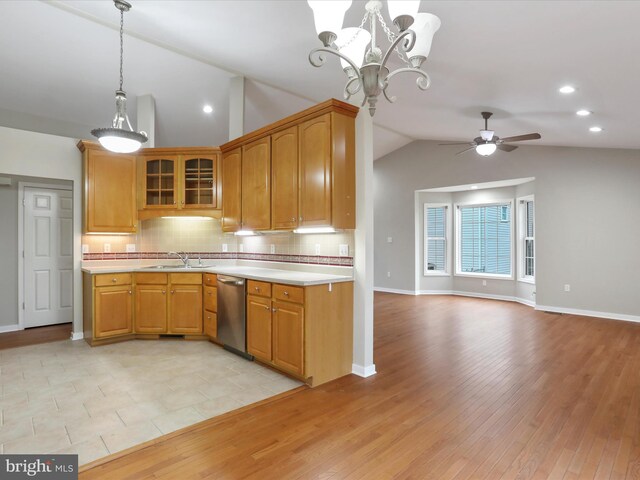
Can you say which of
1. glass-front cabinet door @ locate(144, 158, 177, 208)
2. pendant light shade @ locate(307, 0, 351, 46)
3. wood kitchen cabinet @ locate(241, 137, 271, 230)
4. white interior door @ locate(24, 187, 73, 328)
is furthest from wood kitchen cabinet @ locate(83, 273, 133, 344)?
pendant light shade @ locate(307, 0, 351, 46)

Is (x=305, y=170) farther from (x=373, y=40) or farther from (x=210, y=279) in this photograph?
(x=210, y=279)

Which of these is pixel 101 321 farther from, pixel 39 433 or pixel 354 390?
pixel 354 390

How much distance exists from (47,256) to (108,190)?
5.64 feet

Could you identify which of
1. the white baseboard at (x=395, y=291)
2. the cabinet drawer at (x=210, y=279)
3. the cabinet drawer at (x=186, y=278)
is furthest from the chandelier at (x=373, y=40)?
the white baseboard at (x=395, y=291)

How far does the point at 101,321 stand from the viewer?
424 centimetres

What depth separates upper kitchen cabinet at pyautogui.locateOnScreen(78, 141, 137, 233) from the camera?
443 cm

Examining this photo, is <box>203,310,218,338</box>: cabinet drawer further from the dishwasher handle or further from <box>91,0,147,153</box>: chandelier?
<box>91,0,147,153</box>: chandelier

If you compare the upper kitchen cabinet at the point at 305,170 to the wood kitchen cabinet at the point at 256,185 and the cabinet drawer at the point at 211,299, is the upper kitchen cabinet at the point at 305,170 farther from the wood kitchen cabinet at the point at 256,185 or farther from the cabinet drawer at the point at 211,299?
the cabinet drawer at the point at 211,299

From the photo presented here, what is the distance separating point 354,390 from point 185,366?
1.72 m

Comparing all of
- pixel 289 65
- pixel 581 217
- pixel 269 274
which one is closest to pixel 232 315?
pixel 269 274

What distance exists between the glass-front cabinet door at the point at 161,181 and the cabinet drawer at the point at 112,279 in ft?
3.19

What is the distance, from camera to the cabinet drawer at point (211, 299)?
13.9 ft

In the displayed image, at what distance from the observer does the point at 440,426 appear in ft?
8.05

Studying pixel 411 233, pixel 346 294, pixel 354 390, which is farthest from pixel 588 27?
pixel 411 233
